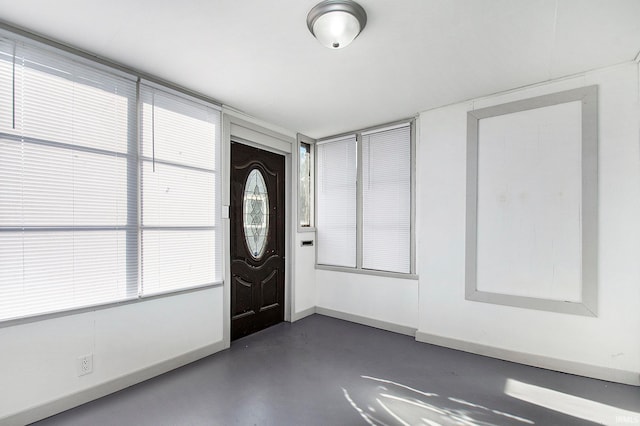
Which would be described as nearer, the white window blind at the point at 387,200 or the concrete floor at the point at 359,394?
the concrete floor at the point at 359,394

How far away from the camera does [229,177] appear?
3432 mm

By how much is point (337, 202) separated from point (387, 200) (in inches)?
32.2

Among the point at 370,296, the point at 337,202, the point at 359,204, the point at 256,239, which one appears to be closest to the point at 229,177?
the point at 256,239

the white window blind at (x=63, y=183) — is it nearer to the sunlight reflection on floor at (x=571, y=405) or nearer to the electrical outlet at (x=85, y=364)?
the electrical outlet at (x=85, y=364)

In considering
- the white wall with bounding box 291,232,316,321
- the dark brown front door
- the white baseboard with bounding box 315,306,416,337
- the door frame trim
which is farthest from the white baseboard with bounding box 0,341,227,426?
the white baseboard with bounding box 315,306,416,337

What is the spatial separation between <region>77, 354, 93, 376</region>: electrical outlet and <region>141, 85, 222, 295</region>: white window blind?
587 millimetres

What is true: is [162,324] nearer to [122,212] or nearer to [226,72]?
[122,212]

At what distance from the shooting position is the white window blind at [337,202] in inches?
172

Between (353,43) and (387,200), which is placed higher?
(353,43)

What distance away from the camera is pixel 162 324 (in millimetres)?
2760

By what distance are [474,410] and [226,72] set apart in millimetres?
3356

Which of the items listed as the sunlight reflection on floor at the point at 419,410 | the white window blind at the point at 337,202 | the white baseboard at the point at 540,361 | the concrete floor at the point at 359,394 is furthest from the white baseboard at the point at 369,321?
the sunlight reflection on floor at the point at 419,410

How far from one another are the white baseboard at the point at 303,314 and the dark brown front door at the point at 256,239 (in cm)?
17

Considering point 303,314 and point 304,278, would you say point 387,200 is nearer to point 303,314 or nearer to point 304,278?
point 304,278
